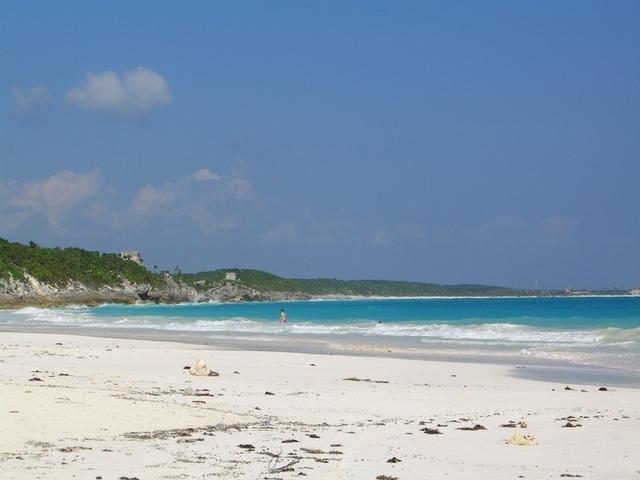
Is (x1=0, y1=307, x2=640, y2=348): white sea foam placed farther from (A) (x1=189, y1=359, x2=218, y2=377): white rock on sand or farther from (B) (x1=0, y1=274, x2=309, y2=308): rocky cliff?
(B) (x1=0, y1=274, x2=309, y2=308): rocky cliff

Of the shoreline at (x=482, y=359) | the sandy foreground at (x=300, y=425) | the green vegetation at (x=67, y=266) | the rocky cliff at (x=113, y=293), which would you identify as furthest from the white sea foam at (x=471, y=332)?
the green vegetation at (x=67, y=266)

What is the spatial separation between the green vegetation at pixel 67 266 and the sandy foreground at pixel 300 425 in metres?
89.2

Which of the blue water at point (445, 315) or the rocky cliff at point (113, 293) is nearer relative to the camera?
the blue water at point (445, 315)

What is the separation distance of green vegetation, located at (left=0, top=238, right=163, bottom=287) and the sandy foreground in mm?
89193

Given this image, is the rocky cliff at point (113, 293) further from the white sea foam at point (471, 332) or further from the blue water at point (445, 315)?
the white sea foam at point (471, 332)

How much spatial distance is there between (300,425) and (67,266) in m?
115

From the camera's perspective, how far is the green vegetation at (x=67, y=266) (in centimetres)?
10664

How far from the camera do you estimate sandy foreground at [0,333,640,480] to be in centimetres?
798

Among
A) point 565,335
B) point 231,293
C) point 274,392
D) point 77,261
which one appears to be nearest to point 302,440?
point 274,392

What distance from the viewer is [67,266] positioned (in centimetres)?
11994

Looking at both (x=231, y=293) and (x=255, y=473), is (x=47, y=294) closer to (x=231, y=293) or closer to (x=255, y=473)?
(x=231, y=293)

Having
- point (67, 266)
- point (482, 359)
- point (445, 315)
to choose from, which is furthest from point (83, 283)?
point (482, 359)

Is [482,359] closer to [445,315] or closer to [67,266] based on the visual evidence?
[445,315]

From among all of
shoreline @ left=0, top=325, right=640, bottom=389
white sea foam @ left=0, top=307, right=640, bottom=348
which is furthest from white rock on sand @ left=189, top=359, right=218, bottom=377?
white sea foam @ left=0, top=307, right=640, bottom=348
